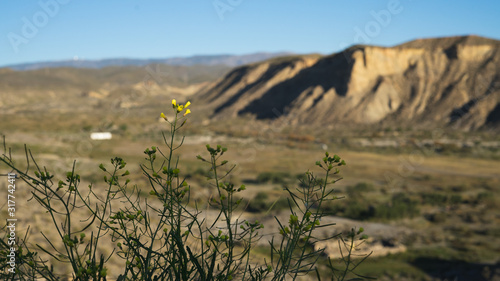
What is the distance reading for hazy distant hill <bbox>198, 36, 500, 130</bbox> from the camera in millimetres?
69812

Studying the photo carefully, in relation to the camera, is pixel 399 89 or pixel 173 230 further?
pixel 399 89

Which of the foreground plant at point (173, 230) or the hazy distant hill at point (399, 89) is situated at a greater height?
the hazy distant hill at point (399, 89)

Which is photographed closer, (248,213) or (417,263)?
(417,263)

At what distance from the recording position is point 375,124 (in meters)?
71.9

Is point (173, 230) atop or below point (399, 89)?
below

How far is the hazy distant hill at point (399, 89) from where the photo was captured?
6981 centimetres

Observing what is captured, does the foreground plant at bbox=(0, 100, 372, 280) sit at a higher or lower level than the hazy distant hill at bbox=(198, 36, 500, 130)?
lower

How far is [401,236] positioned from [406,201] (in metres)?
6.51

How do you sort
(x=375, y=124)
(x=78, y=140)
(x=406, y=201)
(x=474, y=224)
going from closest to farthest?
(x=474, y=224) → (x=406, y=201) → (x=78, y=140) → (x=375, y=124)

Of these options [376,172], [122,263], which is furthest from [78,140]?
[122,263]

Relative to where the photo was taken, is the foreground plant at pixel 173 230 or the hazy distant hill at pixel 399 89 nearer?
the foreground plant at pixel 173 230

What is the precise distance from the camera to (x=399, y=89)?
77.5m

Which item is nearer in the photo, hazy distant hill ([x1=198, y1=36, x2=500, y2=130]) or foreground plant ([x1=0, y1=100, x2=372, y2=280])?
foreground plant ([x1=0, y1=100, x2=372, y2=280])

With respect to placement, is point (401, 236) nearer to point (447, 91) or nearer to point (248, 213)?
point (248, 213)
